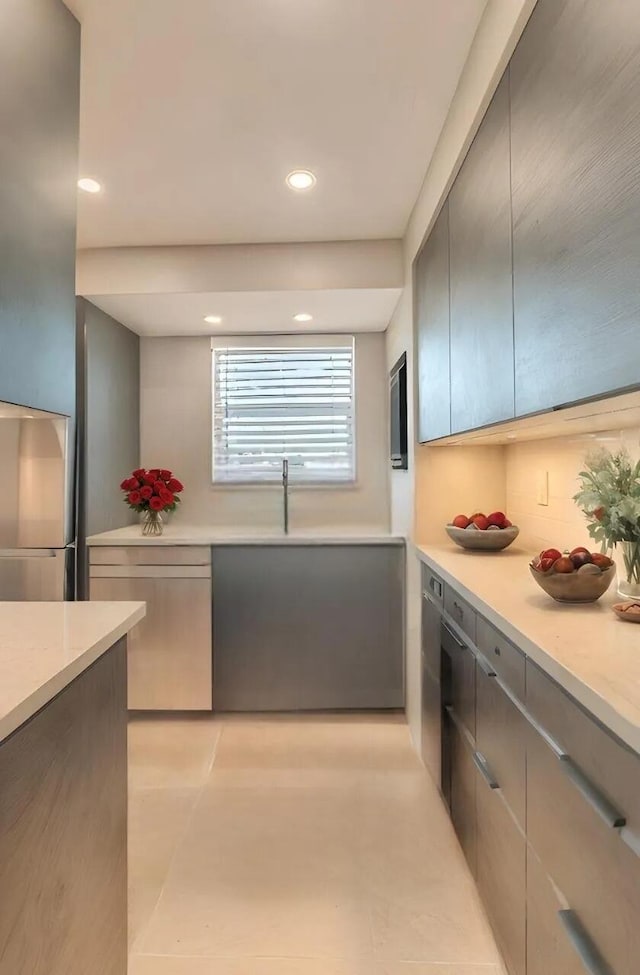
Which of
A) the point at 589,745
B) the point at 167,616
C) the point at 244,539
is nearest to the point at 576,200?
the point at 589,745

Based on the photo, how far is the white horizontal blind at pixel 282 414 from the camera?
10.9 feet

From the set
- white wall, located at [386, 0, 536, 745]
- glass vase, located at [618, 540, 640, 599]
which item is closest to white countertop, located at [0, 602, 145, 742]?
glass vase, located at [618, 540, 640, 599]

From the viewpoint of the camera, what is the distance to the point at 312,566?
271cm

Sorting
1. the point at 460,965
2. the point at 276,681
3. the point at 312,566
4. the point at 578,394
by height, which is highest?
the point at 578,394

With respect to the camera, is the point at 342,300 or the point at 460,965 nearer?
the point at 460,965

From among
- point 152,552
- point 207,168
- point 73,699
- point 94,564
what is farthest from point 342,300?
point 73,699

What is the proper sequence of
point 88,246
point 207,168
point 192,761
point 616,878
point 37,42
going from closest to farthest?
point 616,878 < point 37,42 < point 207,168 < point 192,761 < point 88,246

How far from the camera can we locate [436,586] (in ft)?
6.45

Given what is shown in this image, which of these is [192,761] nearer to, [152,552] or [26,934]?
[152,552]

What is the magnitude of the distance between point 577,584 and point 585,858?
570 millimetres

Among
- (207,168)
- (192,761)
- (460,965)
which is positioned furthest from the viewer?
(192,761)

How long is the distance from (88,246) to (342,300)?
132 centimetres

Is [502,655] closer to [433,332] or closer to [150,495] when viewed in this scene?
[433,332]

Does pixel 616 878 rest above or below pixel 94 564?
below
